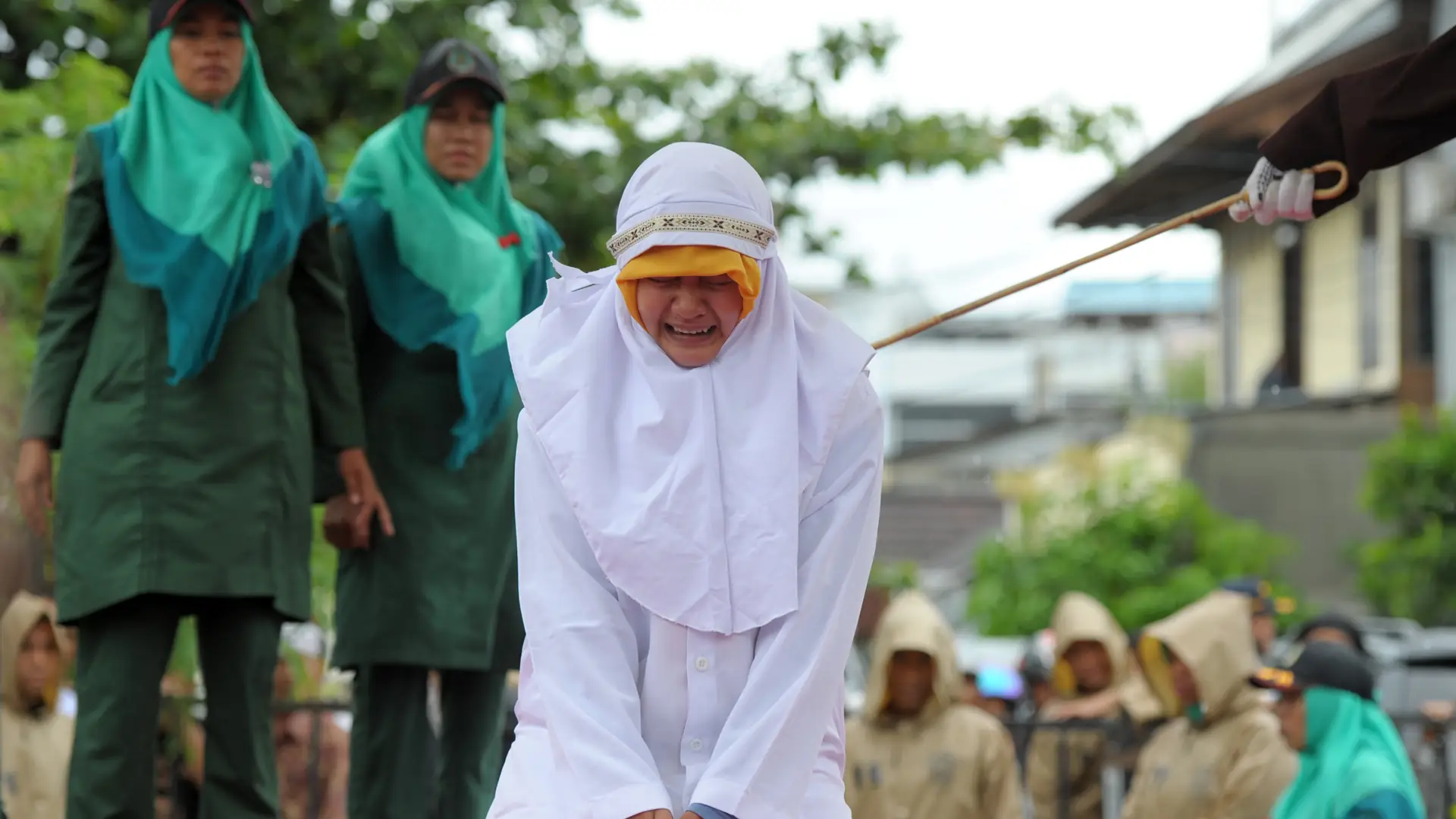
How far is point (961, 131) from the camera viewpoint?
10.6m

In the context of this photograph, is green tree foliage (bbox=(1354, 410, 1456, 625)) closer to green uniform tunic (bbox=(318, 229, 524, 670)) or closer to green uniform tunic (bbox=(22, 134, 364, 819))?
green uniform tunic (bbox=(318, 229, 524, 670))

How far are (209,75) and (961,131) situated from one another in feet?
20.5

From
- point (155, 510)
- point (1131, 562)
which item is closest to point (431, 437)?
point (155, 510)

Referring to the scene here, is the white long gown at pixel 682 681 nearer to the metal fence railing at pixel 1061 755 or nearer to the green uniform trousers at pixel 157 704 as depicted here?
the green uniform trousers at pixel 157 704

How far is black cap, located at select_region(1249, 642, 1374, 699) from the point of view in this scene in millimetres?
7309

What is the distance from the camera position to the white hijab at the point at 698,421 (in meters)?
3.59

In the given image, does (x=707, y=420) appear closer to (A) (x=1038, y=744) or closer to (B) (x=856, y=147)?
(A) (x=1038, y=744)

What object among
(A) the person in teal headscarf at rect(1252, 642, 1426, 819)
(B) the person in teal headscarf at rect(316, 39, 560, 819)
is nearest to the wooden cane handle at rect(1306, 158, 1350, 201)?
(B) the person in teal headscarf at rect(316, 39, 560, 819)

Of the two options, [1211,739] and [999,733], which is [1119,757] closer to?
[1211,739]

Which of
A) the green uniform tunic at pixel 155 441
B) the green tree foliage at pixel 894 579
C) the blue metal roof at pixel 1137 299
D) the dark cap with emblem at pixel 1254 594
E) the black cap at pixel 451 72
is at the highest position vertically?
the blue metal roof at pixel 1137 299

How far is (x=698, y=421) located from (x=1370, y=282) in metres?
21.3

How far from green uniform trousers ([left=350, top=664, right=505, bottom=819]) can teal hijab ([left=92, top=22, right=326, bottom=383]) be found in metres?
1.05

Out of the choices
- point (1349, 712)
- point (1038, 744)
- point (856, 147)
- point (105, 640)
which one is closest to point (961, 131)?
point (856, 147)

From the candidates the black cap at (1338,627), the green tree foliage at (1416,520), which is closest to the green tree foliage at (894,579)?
the green tree foliage at (1416,520)
